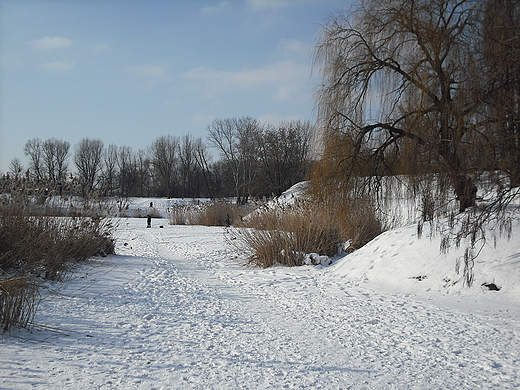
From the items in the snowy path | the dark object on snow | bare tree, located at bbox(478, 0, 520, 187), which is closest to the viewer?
the snowy path

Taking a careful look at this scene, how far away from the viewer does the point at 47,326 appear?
15.4ft

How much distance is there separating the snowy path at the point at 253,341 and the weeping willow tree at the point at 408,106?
1.61 m

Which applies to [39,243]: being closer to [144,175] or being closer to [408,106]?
[408,106]

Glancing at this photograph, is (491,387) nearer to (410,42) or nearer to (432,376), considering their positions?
(432,376)

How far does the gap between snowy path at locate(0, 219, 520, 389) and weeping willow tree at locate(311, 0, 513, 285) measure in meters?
1.61

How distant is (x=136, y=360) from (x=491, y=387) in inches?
123

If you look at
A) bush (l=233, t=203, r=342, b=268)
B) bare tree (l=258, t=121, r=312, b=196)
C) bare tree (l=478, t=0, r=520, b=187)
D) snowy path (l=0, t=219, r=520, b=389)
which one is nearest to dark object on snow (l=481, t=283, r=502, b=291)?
snowy path (l=0, t=219, r=520, b=389)

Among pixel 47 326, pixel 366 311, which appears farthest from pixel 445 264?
pixel 47 326

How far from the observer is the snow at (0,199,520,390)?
3.67 m

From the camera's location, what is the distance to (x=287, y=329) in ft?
16.8

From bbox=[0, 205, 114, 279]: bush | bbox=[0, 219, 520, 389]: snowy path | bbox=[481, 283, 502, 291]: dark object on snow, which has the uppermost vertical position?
bbox=[0, 205, 114, 279]: bush

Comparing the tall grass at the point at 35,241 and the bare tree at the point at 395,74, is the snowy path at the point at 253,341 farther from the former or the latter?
the bare tree at the point at 395,74

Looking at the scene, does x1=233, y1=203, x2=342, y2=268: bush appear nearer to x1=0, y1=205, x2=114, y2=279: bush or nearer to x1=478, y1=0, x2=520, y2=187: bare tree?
x1=0, y1=205, x2=114, y2=279: bush

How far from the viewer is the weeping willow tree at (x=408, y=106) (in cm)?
623
